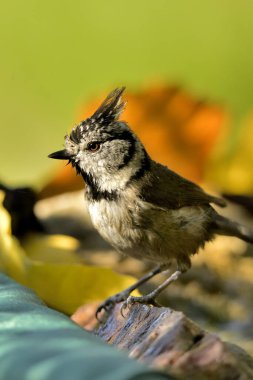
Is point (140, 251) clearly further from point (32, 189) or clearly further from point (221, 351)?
point (221, 351)

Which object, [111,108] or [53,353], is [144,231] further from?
[53,353]

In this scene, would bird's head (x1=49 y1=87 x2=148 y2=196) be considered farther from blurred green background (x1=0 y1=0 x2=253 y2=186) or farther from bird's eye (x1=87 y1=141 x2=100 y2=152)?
blurred green background (x1=0 y1=0 x2=253 y2=186)

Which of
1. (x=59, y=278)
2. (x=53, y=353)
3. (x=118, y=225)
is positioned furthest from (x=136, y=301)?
(x=53, y=353)

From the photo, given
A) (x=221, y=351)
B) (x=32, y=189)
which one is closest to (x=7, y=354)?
(x=221, y=351)

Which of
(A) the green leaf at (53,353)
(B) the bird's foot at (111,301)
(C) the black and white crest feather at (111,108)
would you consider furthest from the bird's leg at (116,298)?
(A) the green leaf at (53,353)

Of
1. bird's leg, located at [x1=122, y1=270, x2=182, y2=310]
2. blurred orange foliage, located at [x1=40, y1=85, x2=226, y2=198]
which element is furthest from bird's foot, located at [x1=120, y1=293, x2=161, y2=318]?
blurred orange foliage, located at [x1=40, y1=85, x2=226, y2=198]

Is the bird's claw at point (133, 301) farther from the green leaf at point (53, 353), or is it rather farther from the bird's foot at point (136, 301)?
the green leaf at point (53, 353)
